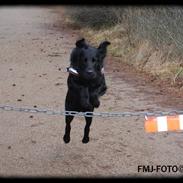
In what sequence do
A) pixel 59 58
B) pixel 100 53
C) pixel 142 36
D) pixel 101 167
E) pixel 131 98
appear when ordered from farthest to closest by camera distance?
pixel 59 58 < pixel 142 36 < pixel 131 98 < pixel 101 167 < pixel 100 53

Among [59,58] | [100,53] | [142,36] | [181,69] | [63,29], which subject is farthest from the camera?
[63,29]

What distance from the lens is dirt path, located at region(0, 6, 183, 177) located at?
6.44m

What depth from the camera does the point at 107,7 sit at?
59.8 ft

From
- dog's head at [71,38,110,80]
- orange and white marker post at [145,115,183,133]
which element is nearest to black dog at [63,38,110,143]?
dog's head at [71,38,110,80]

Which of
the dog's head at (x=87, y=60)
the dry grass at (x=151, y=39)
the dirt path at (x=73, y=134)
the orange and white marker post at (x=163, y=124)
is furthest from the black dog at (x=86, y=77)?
the dry grass at (x=151, y=39)

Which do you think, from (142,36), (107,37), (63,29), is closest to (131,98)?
(142,36)

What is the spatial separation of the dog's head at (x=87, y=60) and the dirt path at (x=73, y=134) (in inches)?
48.3

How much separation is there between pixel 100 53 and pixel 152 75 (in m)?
6.41

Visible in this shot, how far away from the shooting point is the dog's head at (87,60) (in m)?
5.74

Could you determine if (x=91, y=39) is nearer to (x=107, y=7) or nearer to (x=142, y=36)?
(x=107, y=7)

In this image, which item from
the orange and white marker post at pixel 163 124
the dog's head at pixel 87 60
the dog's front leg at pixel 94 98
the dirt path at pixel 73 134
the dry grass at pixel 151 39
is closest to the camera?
the orange and white marker post at pixel 163 124

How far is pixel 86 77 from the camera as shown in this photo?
5.75 metres

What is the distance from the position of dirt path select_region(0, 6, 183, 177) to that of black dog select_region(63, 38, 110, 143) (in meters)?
0.90

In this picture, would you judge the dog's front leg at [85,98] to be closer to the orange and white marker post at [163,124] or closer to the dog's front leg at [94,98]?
the dog's front leg at [94,98]
